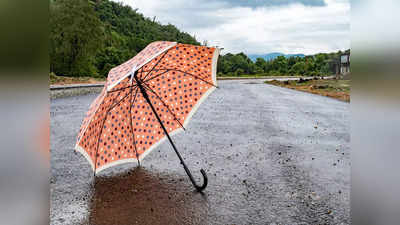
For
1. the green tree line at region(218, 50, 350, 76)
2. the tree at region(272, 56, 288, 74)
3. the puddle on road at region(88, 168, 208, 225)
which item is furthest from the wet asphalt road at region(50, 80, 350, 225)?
the tree at region(272, 56, 288, 74)

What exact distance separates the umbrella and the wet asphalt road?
280mm

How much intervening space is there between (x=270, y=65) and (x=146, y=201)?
30.5 m

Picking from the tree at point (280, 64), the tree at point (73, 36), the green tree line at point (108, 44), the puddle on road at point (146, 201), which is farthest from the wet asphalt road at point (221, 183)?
the tree at point (280, 64)

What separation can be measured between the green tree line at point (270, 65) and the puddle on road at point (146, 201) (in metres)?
25.9

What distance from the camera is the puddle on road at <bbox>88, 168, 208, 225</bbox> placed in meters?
2.48

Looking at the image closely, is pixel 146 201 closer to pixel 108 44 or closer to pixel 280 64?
pixel 108 44

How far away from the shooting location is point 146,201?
2.78m

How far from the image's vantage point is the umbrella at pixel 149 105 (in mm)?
2783

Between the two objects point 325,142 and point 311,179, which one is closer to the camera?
→ point 311,179
